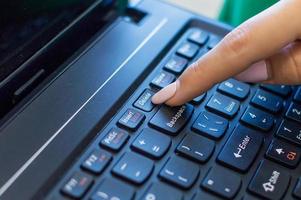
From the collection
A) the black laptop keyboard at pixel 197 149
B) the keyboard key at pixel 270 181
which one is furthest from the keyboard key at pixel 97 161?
the keyboard key at pixel 270 181

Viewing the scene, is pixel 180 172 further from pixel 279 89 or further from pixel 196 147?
pixel 279 89

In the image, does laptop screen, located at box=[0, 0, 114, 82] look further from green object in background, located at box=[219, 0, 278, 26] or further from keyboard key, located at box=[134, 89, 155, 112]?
green object in background, located at box=[219, 0, 278, 26]

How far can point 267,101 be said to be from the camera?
0.42 meters

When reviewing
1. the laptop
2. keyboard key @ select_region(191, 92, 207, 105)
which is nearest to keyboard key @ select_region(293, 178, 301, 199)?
the laptop

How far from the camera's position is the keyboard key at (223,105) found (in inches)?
15.7

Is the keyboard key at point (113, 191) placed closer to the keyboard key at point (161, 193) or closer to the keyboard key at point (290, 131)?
the keyboard key at point (161, 193)

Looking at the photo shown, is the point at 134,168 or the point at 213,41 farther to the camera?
the point at 213,41

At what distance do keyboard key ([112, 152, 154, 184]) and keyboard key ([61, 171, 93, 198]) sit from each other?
0.06 feet

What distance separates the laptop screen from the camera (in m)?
0.37

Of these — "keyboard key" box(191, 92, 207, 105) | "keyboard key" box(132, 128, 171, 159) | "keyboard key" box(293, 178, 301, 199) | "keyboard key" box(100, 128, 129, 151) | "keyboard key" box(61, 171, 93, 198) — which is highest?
"keyboard key" box(191, 92, 207, 105)

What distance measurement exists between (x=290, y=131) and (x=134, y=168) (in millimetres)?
130

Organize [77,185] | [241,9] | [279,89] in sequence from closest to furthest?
[77,185]
[279,89]
[241,9]

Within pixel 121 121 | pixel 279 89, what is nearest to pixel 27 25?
pixel 121 121

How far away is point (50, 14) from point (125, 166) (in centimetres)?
15
